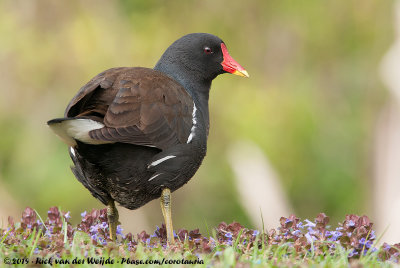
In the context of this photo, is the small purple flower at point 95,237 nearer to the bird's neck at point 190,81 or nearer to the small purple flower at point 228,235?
the small purple flower at point 228,235

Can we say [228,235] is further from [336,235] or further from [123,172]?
[123,172]

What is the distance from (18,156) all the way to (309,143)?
5825 millimetres

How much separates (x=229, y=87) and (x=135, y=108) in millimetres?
8689

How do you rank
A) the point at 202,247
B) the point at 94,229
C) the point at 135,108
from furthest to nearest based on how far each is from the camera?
the point at 94,229, the point at 135,108, the point at 202,247

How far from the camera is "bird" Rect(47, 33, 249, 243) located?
4648 mm

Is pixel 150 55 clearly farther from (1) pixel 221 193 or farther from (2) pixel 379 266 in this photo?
(2) pixel 379 266

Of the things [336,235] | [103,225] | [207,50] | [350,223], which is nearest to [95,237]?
[103,225]

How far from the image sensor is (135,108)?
4816mm

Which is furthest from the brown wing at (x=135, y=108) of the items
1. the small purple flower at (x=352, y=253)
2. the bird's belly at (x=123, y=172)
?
the small purple flower at (x=352, y=253)

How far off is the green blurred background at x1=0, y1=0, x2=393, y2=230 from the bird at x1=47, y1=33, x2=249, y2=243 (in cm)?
750

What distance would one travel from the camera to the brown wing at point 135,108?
15.4 feet

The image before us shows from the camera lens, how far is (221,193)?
15.0 metres

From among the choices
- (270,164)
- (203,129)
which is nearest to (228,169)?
(270,164)

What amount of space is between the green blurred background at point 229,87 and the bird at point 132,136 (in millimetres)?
7501
